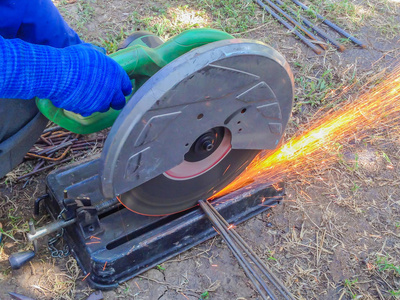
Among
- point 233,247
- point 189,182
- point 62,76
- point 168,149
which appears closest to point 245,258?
point 233,247

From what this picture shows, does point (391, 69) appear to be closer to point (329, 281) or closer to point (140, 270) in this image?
point (329, 281)

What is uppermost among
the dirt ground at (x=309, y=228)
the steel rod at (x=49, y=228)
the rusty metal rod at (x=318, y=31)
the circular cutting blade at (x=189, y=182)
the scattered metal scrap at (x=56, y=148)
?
the circular cutting blade at (x=189, y=182)

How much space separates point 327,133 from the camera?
9.85ft

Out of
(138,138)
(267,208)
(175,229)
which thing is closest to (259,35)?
(267,208)

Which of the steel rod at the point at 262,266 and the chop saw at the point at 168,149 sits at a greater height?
the chop saw at the point at 168,149

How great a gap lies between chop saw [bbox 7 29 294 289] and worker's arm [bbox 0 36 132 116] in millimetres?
135

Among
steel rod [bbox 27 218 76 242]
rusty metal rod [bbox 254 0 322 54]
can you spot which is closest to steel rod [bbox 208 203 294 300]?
steel rod [bbox 27 218 76 242]

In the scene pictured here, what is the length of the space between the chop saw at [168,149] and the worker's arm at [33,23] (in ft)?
1.15

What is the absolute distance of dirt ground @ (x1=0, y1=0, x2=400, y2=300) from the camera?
213cm

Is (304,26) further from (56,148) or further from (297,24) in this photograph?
(56,148)

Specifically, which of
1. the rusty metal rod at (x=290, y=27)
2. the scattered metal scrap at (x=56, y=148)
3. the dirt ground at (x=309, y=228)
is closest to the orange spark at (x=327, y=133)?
the dirt ground at (x=309, y=228)

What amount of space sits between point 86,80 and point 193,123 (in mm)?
457

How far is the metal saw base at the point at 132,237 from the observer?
202cm

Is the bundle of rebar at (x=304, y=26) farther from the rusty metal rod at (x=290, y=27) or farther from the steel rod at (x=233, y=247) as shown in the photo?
the steel rod at (x=233, y=247)
